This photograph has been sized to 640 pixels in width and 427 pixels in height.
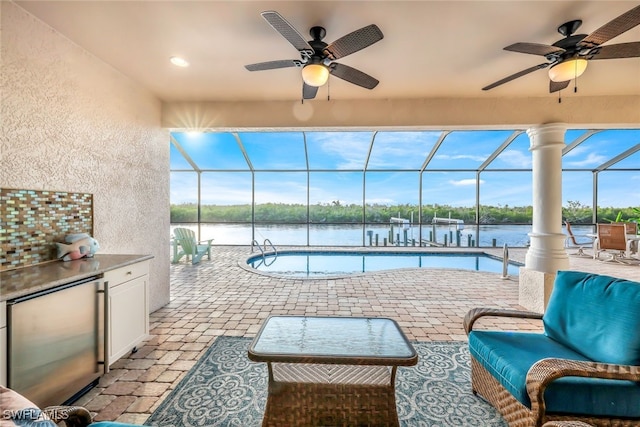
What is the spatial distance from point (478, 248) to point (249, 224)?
6975mm

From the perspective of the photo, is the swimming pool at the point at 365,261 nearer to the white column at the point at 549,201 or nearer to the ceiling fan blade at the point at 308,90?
the white column at the point at 549,201

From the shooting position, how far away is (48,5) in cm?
204

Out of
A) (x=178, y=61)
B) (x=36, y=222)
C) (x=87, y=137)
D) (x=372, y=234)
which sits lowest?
(x=372, y=234)

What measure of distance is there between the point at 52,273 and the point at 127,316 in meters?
0.68

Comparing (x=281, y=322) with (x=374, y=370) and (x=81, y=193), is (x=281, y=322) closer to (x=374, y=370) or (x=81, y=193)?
(x=374, y=370)

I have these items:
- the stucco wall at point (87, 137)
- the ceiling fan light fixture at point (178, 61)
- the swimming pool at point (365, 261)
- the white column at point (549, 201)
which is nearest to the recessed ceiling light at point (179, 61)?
the ceiling fan light fixture at point (178, 61)

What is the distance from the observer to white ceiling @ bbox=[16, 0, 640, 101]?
2031 mm

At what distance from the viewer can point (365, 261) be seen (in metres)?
7.98

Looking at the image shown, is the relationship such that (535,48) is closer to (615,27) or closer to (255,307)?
(615,27)

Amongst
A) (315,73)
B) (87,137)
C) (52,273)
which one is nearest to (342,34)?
(315,73)

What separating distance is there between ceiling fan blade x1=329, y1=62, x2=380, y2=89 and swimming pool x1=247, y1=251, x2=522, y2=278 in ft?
17.1

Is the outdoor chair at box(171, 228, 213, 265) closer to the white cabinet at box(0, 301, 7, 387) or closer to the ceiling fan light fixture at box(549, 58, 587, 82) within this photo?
the white cabinet at box(0, 301, 7, 387)

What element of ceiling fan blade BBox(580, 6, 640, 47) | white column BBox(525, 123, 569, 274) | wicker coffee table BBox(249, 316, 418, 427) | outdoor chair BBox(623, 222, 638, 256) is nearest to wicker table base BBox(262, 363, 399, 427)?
wicker coffee table BBox(249, 316, 418, 427)

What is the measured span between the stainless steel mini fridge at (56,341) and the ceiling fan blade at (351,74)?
7.89 ft
